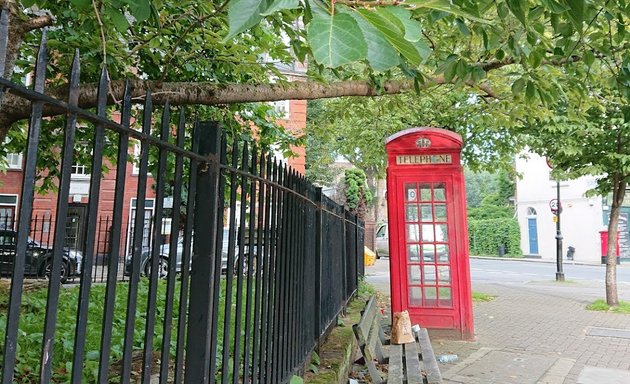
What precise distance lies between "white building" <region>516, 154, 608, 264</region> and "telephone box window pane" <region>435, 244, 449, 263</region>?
21.4m

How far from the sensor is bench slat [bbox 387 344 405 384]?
3744 millimetres

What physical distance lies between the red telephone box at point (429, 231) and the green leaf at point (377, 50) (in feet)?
19.6

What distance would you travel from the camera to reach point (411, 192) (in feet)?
22.7

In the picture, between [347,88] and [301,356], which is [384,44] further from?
[347,88]

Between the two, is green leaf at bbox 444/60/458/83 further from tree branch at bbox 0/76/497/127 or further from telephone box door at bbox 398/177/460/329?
telephone box door at bbox 398/177/460/329

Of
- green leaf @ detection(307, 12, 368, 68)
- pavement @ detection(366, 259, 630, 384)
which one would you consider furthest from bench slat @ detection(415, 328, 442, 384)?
green leaf @ detection(307, 12, 368, 68)

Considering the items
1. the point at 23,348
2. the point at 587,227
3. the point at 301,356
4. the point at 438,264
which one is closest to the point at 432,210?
the point at 438,264

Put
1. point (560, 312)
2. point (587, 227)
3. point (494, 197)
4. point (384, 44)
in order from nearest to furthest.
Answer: point (384, 44), point (560, 312), point (587, 227), point (494, 197)

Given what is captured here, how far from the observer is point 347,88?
16.0ft

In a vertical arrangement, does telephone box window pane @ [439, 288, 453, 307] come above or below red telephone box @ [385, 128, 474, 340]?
below

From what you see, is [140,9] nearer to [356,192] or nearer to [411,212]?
[411,212]

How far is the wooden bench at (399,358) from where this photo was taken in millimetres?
3795

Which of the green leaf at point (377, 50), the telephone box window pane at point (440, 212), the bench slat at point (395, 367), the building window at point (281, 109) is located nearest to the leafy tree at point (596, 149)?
the telephone box window pane at point (440, 212)

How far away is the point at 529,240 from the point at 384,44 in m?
35.6
